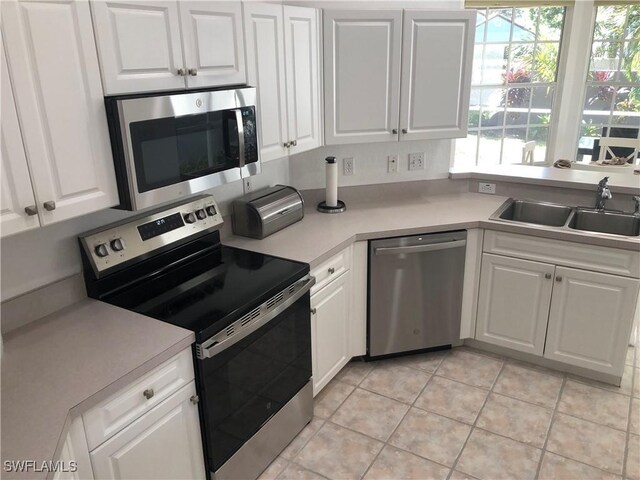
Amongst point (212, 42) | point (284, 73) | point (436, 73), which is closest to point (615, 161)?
point (436, 73)

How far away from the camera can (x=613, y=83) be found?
4879 millimetres

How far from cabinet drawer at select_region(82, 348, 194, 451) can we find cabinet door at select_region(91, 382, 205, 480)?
0.09ft

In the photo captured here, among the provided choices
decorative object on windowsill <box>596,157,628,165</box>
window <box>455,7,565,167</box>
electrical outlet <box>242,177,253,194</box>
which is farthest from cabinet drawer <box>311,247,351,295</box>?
decorative object on windowsill <box>596,157,628,165</box>

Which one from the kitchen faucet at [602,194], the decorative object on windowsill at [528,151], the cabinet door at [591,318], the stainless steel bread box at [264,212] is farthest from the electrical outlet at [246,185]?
the decorative object on windowsill at [528,151]

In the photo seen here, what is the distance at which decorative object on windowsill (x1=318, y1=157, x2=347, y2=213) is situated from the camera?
291 cm

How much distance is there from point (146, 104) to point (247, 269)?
827 millimetres

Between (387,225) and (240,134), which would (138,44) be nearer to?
(240,134)

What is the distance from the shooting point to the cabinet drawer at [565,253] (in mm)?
2557

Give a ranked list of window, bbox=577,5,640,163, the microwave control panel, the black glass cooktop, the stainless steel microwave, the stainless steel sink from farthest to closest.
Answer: window, bbox=577,5,640,163 < the stainless steel sink < the microwave control panel < the black glass cooktop < the stainless steel microwave

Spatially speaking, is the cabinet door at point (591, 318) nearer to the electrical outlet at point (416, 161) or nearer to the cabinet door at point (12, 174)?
the electrical outlet at point (416, 161)

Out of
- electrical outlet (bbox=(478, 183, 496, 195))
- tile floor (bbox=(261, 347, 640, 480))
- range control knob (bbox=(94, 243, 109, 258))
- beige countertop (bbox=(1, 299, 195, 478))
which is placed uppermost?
range control knob (bbox=(94, 243, 109, 258))

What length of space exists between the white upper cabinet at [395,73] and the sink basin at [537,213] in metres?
0.67

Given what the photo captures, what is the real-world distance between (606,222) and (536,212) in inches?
15.1

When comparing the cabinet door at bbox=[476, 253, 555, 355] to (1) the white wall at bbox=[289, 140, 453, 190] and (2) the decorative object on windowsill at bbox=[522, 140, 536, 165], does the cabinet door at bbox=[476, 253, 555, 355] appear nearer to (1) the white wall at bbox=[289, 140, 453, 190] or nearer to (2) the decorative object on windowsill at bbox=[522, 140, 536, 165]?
(1) the white wall at bbox=[289, 140, 453, 190]
